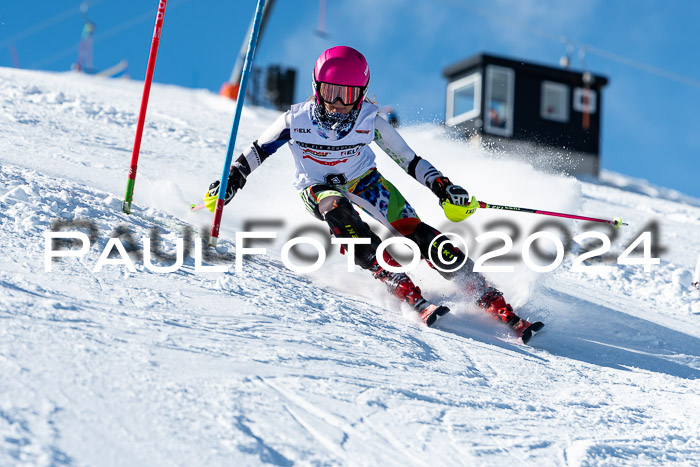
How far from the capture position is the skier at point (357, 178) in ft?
14.8

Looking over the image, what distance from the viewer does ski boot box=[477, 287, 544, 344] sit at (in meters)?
4.39

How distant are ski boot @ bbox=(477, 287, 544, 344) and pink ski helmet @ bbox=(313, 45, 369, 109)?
1366 millimetres

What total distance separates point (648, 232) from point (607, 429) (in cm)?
724

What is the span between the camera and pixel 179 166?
8.31 metres

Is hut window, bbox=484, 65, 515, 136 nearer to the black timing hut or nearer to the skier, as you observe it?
the black timing hut

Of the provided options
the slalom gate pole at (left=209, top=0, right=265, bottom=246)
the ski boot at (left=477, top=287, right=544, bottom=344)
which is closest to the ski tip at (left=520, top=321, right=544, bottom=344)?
the ski boot at (left=477, top=287, right=544, bottom=344)

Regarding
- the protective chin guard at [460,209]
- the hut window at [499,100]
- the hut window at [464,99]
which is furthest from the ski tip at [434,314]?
the hut window at [464,99]

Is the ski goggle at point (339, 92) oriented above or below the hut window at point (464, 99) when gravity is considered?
below

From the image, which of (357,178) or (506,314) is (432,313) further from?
(357,178)

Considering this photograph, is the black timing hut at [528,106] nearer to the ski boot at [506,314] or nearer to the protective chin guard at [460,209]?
the protective chin guard at [460,209]

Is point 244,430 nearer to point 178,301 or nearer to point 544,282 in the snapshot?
point 178,301

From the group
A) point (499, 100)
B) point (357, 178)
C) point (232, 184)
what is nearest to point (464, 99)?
point (499, 100)

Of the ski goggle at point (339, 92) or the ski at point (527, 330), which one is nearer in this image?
the ski at point (527, 330)

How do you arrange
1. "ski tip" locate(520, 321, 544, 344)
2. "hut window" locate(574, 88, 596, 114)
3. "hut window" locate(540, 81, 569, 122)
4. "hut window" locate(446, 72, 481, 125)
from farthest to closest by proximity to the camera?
"hut window" locate(574, 88, 596, 114) → "hut window" locate(540, 81, 569, 122) → "hut window" locate(446, 72, 481, 125) → "ski tip" locate(520, 321, 544, 344)
